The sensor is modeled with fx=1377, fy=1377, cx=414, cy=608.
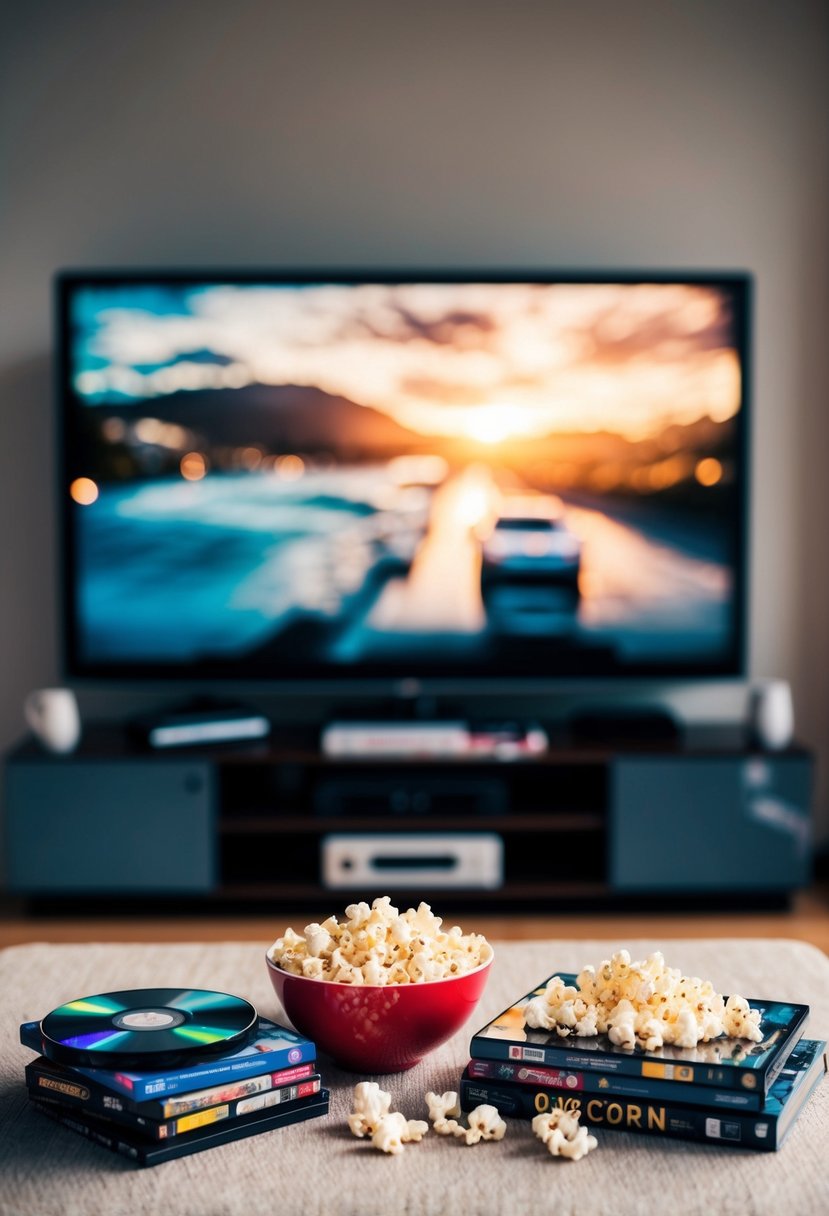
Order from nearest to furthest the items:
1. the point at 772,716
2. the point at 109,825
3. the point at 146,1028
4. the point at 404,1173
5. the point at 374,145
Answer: the point at 404,1173
the point at 146,1028
the point at 109,825
the point at 772,716
the point at 374,145

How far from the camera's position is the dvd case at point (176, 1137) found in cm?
119

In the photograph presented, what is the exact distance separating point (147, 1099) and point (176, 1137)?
44mm

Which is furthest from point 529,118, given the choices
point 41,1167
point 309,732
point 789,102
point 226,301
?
point 41,1167

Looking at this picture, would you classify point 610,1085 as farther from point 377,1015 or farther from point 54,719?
point 54,719

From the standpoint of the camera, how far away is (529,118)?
403 cm

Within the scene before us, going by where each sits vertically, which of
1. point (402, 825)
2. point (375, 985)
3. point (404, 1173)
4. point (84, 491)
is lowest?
point (402, 825)

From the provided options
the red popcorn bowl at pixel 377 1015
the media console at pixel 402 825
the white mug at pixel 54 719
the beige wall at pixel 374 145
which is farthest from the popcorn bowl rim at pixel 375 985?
the beige wall at pixel 374 145

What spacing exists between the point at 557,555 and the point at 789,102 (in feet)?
5.03

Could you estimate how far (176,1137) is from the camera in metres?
1.20

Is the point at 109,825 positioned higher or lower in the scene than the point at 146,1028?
lower

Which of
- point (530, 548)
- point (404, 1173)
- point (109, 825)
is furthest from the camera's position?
point (530, 548)

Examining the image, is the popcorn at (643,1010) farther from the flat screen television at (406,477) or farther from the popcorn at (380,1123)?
the flat screen television at (406,477)

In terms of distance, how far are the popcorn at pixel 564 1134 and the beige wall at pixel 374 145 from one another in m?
3.11

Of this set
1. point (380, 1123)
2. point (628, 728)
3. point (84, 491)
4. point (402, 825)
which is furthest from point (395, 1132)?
point (84, 491)
